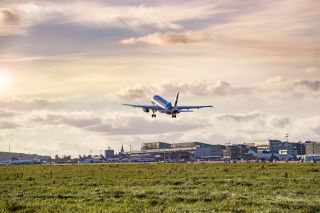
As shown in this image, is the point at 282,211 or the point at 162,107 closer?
the point at 282,211

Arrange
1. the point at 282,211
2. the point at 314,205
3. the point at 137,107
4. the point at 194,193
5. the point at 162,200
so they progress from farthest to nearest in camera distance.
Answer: the point at 137,107 → the point at 194,193 → the point at 162,200 → the point at 314,205 → the point at 282,211

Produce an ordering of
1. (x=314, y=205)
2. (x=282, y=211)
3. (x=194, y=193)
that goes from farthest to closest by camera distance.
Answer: (x=194, y=193)
(x=314, y=205)
(x=282, y=211)

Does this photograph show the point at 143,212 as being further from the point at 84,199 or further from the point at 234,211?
the point at 84,199

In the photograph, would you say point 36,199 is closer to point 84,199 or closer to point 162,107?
point 84,199

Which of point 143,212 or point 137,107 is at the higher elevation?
point 137,107

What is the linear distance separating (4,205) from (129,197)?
31.8 feet

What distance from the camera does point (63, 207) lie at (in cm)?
3541

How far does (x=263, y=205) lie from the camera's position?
35125 millimetres

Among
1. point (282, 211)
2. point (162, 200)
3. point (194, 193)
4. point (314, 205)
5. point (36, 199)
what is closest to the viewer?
point (282, 211)

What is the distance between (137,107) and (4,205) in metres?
105

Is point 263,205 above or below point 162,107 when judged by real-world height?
below

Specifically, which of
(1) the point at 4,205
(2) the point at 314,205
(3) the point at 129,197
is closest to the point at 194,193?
(3) the point at 129,197

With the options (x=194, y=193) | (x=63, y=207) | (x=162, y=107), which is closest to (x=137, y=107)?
(x=162, y=107)

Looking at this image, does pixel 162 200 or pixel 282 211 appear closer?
pixel 282 211
